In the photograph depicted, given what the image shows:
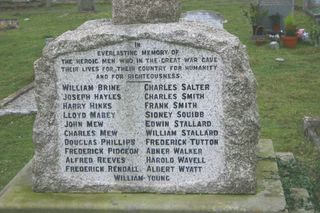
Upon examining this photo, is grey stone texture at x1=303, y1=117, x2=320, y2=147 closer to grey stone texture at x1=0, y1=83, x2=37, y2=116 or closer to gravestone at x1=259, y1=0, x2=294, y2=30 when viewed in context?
grey stone texture at x1=0, y1=83, x2=37, y2=116

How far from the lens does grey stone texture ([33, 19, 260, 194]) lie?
449 centimetres

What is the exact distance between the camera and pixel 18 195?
4.77 meters

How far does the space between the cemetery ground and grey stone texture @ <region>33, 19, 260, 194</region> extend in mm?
923

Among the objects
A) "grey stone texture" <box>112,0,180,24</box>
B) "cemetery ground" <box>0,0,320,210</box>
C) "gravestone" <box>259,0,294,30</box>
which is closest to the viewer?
"grey stone texture" <box>112,0,180,24</box>

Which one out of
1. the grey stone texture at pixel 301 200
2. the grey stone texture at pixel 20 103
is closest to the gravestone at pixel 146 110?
the grey stone texture at pixel 301 200

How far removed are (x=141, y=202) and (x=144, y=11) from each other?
60.0 inches

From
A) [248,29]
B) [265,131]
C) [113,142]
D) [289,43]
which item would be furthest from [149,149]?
[248,29]

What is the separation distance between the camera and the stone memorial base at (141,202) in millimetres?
4430

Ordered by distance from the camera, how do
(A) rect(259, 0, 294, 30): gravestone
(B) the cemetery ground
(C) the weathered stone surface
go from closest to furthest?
(C) the weathered stone surface
(B) the cemetery ground
(A) rect(259, 0, 294, 30): gravestone

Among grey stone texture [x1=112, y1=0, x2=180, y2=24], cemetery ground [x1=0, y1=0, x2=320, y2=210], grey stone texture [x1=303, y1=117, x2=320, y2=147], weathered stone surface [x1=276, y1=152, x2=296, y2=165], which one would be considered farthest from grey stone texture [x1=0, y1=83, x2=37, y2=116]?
grey stone texture [x1=112, y1=0, x2=180, y2=24]

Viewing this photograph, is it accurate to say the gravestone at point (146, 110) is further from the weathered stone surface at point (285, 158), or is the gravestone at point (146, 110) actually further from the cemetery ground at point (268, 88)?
the weathered stone surface at point (285, 158)

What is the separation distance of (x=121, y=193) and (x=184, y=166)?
559 mm

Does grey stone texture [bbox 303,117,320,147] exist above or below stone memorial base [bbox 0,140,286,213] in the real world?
below

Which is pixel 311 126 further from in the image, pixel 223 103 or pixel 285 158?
pixel 223 103
